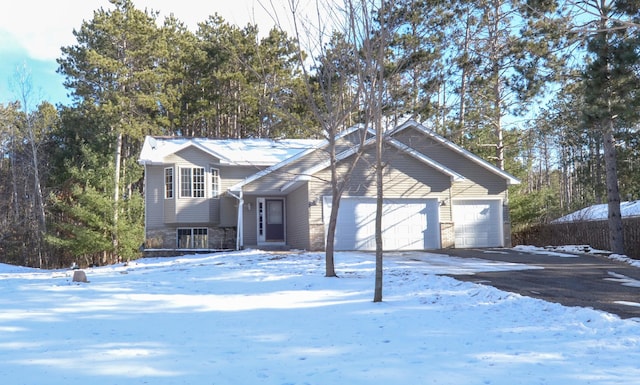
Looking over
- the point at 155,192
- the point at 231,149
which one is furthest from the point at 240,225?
the point at 155,192

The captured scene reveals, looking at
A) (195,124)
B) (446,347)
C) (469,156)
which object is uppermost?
(195,124)

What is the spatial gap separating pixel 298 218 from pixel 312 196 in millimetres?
1828

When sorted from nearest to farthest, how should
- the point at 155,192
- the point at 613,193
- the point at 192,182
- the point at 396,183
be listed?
the point at 613,193 → the point at 396,183 → the point at 192,182 → the point at 155,192

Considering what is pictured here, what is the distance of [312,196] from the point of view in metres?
19.5

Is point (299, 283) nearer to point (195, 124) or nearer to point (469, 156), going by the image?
point (469, 156)

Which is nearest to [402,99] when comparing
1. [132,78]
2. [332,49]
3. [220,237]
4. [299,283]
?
[332,49]

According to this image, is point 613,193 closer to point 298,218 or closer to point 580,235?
point 580,235

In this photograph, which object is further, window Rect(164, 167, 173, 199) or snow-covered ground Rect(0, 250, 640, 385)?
window Rect(164, 167, 173, 199)

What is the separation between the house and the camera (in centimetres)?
1994

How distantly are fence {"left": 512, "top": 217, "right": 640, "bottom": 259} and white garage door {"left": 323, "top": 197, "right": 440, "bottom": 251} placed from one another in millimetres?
6909

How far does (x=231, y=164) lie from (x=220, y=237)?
3.13 meters

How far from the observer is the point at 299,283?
11242 millimetres

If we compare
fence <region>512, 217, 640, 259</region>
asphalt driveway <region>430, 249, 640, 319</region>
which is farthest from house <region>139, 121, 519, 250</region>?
asphalt driveway <region>430, 249, 640, 319</region>

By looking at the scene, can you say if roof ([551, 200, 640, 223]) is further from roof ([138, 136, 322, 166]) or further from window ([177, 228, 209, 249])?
window ([177, 228, 209, 249])
